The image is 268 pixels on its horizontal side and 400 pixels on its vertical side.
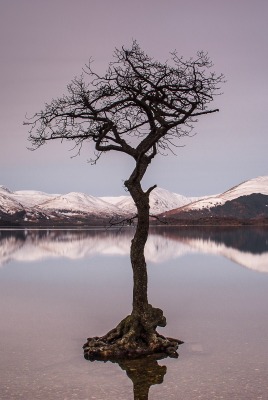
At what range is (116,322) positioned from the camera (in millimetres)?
24219

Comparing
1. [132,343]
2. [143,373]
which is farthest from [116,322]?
[143,373]

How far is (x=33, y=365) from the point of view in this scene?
650 inches

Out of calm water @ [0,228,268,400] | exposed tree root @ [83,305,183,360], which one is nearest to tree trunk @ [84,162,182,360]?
exposed tree root @ [83,305,183,360]

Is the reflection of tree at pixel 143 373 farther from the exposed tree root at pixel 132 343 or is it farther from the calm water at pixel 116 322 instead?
the exposed tree root at pixel 132 343

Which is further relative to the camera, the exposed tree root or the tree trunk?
the tree trunk

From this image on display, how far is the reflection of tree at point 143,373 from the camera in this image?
14.2 metres

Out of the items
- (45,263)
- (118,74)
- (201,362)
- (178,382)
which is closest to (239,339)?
(201,362)

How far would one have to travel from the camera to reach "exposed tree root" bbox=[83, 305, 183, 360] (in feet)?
57.6

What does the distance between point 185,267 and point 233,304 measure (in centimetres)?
2505

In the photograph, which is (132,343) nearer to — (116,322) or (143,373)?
(143,373)

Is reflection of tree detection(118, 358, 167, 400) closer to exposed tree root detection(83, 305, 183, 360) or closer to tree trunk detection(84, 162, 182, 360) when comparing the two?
exposed tree root detection(83, 305, 183, 360)

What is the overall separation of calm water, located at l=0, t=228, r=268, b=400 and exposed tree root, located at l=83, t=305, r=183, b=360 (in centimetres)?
54

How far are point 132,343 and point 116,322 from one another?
21.4 feet

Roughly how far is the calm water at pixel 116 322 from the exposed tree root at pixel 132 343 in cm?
54
